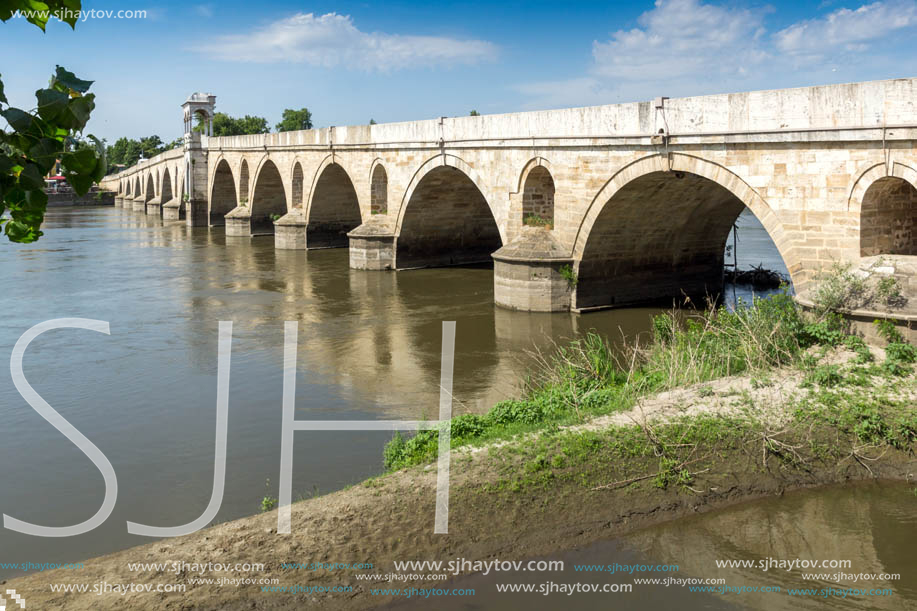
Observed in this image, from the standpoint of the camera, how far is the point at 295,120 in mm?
68312

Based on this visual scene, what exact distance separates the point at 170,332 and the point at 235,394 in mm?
4308

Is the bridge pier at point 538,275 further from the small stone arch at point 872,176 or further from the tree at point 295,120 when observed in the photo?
the tree at point 295,120

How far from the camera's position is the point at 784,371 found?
7352 millimetres

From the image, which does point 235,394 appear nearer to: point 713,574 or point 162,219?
point 713,574

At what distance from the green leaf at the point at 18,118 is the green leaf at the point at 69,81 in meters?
0.12

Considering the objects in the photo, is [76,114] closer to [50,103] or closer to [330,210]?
[50,103]

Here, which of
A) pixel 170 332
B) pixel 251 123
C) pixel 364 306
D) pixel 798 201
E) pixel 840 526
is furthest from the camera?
pixel 251 123

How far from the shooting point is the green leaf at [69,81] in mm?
2166

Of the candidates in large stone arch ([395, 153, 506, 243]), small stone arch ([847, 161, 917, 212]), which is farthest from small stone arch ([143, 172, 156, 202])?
small stone arch ([847, 161, 917, 212])

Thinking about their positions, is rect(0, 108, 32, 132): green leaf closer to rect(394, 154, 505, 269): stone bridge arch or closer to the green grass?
the green grass

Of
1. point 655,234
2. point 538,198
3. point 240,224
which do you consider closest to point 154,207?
point 240,224

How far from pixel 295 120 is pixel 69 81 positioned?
68966mm

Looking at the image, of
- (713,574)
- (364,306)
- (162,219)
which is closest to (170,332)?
(364,306)

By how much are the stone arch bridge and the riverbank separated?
2001 millimetres
